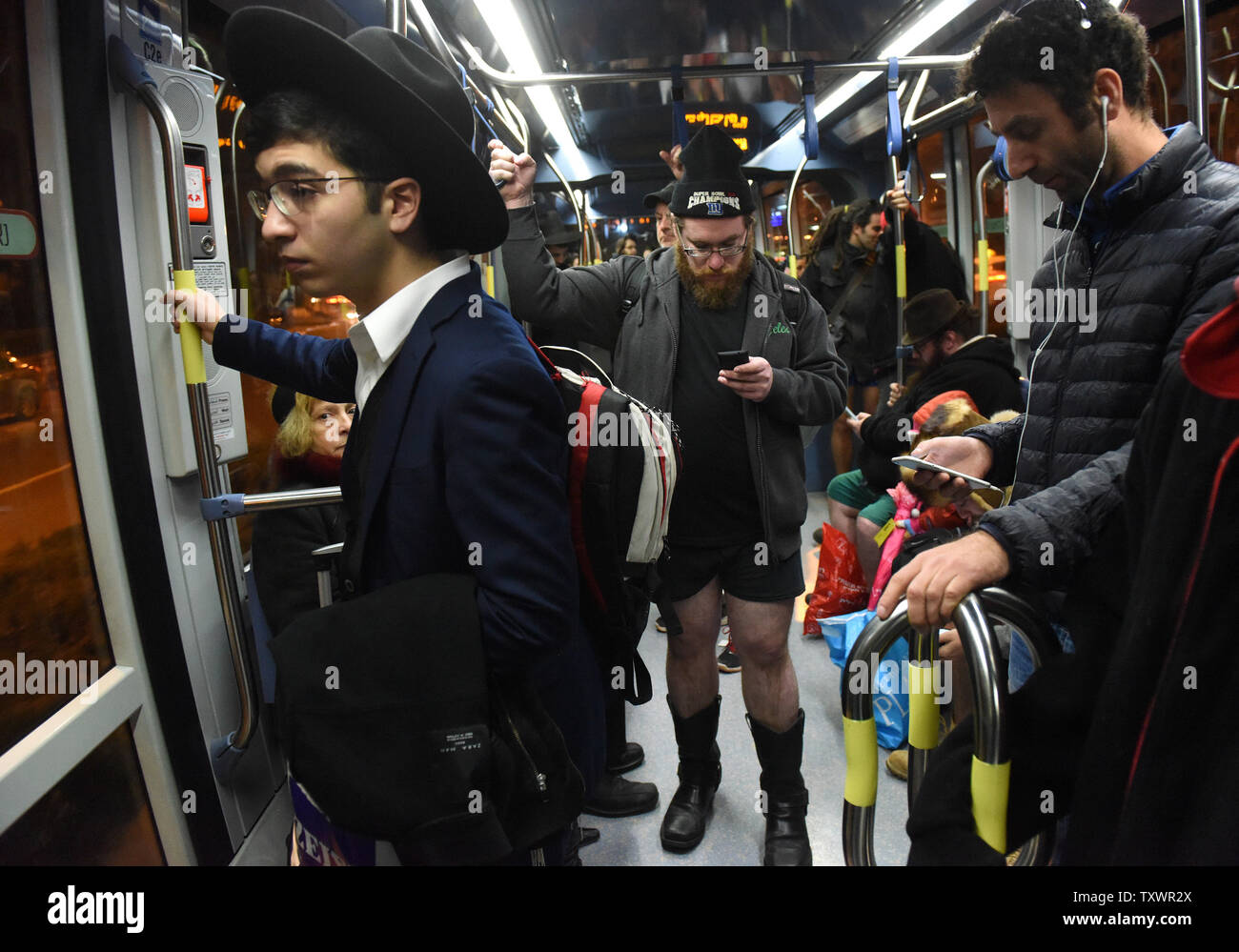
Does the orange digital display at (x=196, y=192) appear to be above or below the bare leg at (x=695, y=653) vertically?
above

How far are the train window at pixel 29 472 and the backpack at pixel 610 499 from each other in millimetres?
1040

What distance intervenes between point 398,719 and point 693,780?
1.66m

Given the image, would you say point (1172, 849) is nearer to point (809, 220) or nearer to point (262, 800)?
point (262, 800)

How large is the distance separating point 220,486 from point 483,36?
2.08 m

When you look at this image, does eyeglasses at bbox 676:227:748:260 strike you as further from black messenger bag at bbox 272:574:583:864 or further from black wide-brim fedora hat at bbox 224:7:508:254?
black messenger bag at bbox 272:574:583:864

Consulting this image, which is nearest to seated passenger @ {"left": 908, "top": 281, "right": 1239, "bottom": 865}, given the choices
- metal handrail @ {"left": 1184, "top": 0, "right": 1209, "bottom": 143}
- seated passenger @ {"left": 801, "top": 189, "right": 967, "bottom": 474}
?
metal handrail @ {"left": 1184, "top": 0, "right": 1209, "bottom": 143}

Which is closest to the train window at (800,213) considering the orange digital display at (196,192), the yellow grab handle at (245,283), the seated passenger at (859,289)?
the seated passenger at (859,289)

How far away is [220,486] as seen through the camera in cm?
191

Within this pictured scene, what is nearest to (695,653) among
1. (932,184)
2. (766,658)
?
(766,658)

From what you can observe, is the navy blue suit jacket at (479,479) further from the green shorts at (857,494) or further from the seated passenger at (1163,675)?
the green shorts at (857,494)

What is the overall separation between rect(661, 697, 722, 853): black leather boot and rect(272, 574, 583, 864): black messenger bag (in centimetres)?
142

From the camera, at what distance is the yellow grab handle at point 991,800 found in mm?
A: 916

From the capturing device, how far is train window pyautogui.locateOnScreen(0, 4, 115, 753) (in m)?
1.56

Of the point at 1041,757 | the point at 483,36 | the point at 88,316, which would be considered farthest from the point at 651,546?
the point at 483,36
